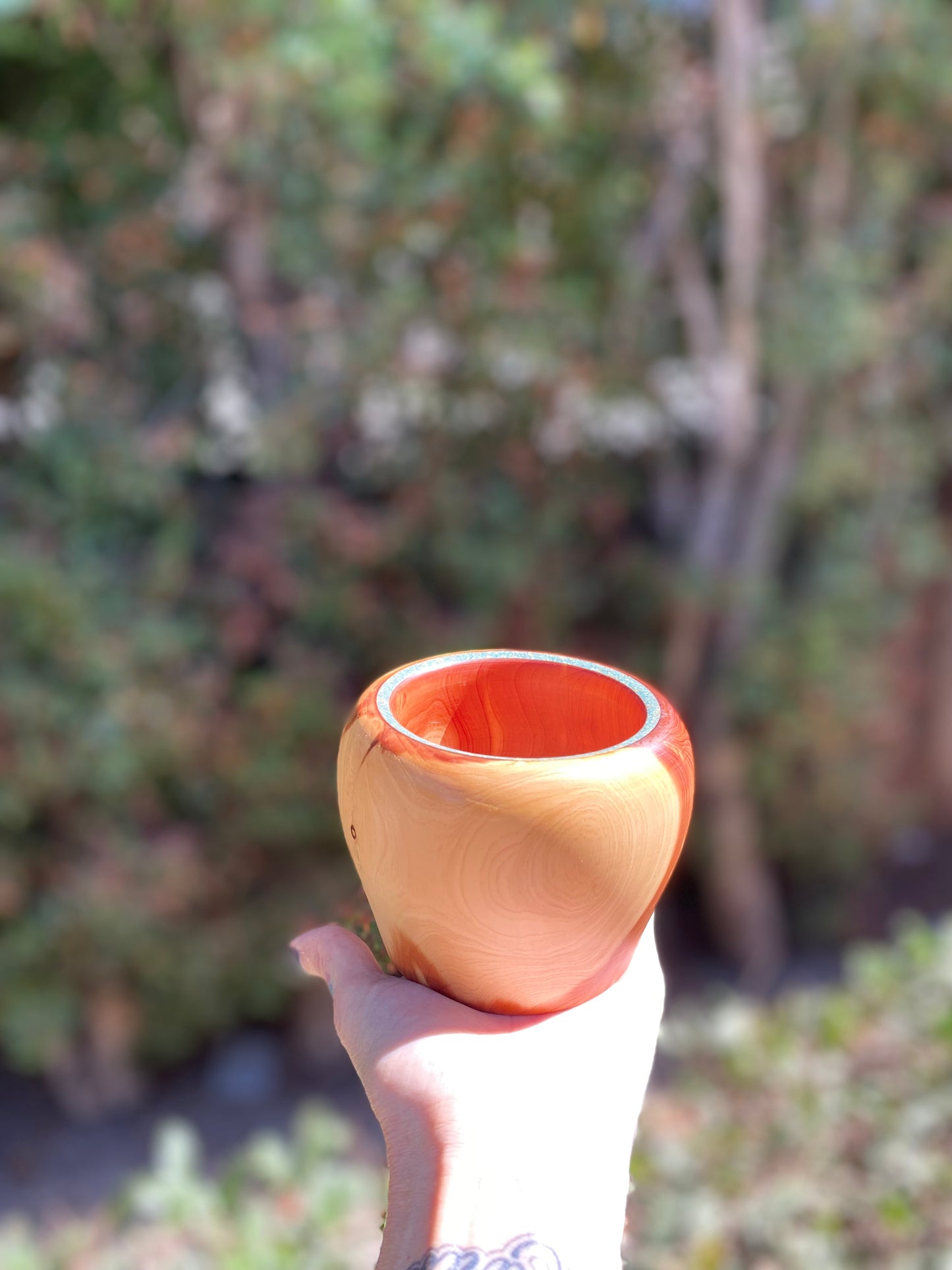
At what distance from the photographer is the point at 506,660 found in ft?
4.17

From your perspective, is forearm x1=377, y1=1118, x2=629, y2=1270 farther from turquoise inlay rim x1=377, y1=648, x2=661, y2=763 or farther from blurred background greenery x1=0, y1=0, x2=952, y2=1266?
blurred background greenery x1=0, y1=0, x2=952, y2=1266

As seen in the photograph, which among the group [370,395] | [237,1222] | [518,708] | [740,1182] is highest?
[518,708]

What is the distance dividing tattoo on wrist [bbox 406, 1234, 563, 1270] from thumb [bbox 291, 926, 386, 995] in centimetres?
29

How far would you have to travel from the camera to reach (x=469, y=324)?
13.3 feet

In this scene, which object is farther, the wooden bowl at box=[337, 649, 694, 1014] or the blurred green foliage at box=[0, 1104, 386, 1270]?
the blurred green foliage at box=[0, 1104, 386, 1270]

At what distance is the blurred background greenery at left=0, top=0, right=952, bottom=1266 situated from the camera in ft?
11.7

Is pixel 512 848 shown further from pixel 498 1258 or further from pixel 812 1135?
pixel 812 1135

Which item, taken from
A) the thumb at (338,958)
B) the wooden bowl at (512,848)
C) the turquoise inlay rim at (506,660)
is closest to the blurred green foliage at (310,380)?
Result: the turquoise inlay rim at (506,660)

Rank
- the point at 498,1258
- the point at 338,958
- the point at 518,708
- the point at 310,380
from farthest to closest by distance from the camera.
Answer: the point at 310,380 → the point at 518,708 → the point at 338,958 → the point at 498,1258

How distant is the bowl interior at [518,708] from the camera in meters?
1.24

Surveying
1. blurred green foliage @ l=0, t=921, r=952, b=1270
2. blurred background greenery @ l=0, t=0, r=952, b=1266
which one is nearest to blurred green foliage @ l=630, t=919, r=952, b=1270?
blurred green foliage @ l=0, t=921, r=952, b=1270

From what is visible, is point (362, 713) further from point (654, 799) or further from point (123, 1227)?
point (123, 1227)

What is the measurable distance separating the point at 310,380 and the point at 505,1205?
11.2ft

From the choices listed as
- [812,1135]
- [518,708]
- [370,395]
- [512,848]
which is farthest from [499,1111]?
[370,395]
